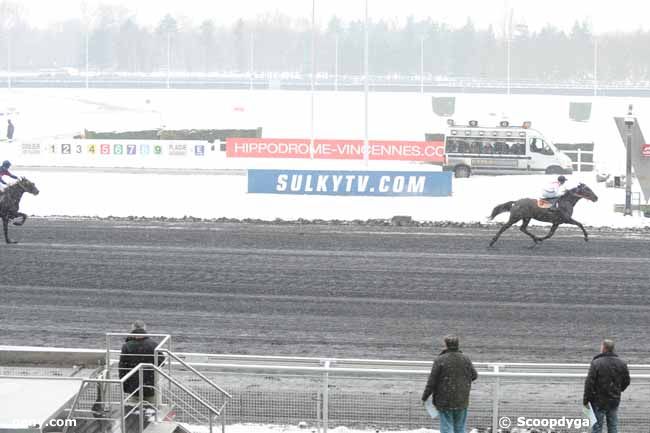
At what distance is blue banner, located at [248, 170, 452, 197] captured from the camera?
26.7 metres

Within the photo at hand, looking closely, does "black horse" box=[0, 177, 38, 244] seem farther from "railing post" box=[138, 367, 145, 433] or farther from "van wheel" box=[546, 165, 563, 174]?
"van wheel" box=[546, 165, 563, 174]

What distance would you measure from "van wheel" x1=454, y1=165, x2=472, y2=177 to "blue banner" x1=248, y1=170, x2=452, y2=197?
5.88 metres

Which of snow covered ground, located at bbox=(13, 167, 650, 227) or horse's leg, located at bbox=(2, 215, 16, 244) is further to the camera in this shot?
snow covered ground, located at bbox=(13, 167, 650, 227)

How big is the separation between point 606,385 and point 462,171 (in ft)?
79.1

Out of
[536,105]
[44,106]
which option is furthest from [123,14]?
[536,105]

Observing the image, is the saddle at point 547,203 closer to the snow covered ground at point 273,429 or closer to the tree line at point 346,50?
the snow covered ground at point 273,429

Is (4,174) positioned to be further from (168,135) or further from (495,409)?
(168,135)

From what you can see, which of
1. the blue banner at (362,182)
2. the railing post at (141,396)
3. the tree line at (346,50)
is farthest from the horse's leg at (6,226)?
the tree line at (346,50)

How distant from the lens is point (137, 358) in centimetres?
956

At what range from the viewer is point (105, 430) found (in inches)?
339

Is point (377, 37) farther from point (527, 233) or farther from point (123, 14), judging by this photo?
point (527, 233)

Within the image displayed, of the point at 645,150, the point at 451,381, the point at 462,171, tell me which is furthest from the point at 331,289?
the point at 462,171
